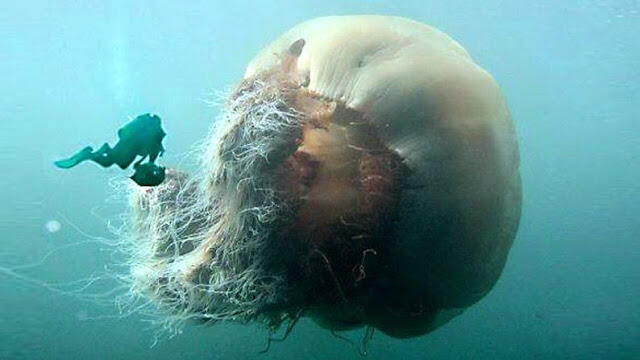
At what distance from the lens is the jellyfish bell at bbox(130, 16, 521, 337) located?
2.36 metres

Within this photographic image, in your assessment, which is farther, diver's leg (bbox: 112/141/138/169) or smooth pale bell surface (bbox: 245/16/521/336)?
smooth pale bell surface (bbox: 245/16/521/336)

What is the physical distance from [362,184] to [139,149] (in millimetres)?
858

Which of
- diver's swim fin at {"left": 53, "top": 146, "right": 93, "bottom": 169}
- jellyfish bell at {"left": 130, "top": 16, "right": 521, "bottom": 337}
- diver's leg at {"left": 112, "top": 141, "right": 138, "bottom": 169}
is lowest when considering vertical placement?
jellyfish bell at {"left": 130, "top": 16, "right": 521, "bottom": 337}

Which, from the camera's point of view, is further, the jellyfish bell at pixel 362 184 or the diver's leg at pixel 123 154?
the jellyfish bell at pixel 362 184

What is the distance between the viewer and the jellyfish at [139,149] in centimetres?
199

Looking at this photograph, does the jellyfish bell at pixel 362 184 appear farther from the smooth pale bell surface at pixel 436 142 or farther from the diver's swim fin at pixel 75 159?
the diver's swim fin at pixel 75 159

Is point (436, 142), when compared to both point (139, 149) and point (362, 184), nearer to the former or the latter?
point (362, 184)

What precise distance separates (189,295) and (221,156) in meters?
0.77

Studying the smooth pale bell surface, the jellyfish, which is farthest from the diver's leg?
the smooth pale bell surface

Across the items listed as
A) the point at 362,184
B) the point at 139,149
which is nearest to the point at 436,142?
the point at 362,184

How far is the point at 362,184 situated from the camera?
7.98 ft

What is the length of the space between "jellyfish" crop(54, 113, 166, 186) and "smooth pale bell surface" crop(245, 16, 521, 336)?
749 mm

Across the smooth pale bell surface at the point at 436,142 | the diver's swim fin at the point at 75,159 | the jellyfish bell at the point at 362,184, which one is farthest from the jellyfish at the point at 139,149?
the smooth pale bell surface at the point at 436,142

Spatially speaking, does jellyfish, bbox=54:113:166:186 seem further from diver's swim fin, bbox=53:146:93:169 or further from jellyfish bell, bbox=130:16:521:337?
jellyfish bell, bbox=130:16:521:337
